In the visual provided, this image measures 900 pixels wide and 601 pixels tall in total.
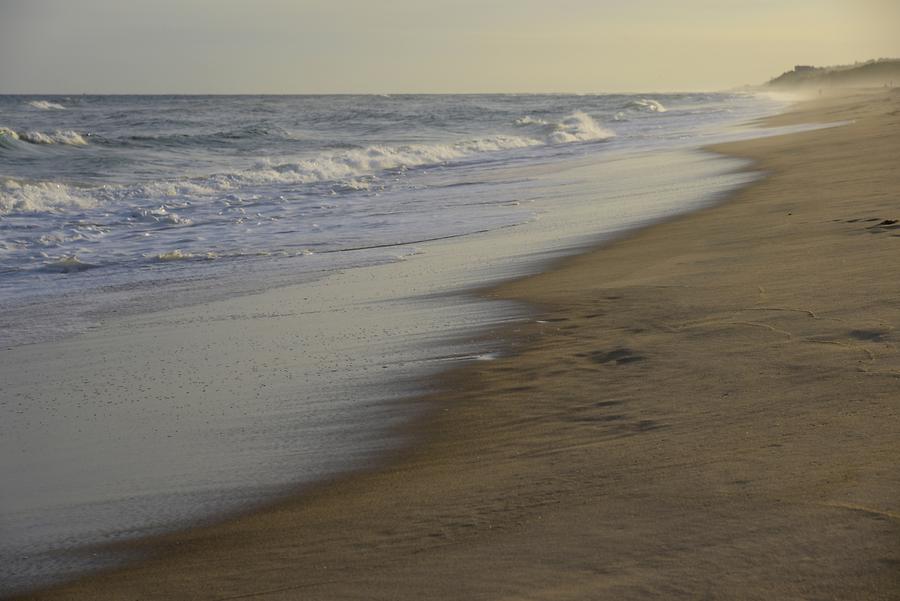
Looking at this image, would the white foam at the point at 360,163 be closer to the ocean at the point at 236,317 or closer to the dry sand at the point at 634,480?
the ocean at the point at 236,317

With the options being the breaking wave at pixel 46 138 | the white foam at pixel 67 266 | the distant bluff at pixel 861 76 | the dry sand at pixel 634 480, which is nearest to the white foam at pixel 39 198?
the white foam at pixel 67 266

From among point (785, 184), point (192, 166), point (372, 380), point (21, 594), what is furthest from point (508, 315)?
point (192, 166)

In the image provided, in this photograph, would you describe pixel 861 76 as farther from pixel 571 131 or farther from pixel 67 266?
pixel 67 266

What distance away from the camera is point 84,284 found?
805 cm

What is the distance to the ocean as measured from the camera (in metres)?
3.63

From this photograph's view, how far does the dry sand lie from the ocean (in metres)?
0.35

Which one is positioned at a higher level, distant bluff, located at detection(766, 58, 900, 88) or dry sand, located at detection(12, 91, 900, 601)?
distant bluff, located at detection(766, 58, 900, 88)

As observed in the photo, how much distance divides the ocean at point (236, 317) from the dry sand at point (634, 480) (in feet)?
1.14

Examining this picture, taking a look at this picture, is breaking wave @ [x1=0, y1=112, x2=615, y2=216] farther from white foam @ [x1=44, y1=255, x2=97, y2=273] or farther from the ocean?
white foam @ [x1=44, y1=255, x2=97, y2=273]

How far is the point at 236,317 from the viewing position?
6.38 m

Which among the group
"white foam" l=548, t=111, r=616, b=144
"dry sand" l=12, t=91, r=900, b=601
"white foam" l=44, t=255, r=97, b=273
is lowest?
"dry sand" l=12, t=91, r=900, b=601

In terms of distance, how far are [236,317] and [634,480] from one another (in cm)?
380

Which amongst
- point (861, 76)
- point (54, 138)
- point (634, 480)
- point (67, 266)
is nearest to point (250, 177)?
point (67, 266)

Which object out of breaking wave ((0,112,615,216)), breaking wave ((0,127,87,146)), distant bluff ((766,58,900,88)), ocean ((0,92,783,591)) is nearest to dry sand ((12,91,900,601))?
ocean ((0,92,783,591))
